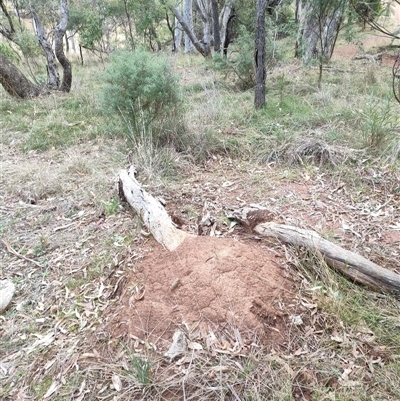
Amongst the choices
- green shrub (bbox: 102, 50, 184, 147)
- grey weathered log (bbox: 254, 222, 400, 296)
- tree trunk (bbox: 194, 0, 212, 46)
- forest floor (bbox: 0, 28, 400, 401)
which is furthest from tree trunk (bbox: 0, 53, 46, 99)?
Result: grey weathered log (bbox: 254, 222, 400, 296)

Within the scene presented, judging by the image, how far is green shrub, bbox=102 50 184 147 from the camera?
12.2ft

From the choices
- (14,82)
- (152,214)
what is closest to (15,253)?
(152,214)

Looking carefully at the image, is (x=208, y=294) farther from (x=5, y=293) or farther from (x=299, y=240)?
(x=5, y=293)

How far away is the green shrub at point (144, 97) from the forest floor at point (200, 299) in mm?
896

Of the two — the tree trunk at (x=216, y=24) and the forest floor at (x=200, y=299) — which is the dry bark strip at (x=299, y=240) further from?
the tree trunk at (x=216, y=24)

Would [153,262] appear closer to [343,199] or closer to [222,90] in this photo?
[343,199]

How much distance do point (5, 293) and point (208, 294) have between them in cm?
127

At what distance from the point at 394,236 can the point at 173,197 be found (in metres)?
1.75

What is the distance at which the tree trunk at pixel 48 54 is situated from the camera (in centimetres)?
691

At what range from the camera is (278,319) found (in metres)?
1.78

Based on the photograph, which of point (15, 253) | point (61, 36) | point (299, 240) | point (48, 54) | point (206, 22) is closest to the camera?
point (299, 240)

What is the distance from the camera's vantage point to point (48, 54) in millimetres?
7066

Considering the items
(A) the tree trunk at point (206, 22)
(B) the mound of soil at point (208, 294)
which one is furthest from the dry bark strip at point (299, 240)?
(A) the tree trunk at point (206, 22)

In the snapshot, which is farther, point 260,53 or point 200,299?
point 260,53
